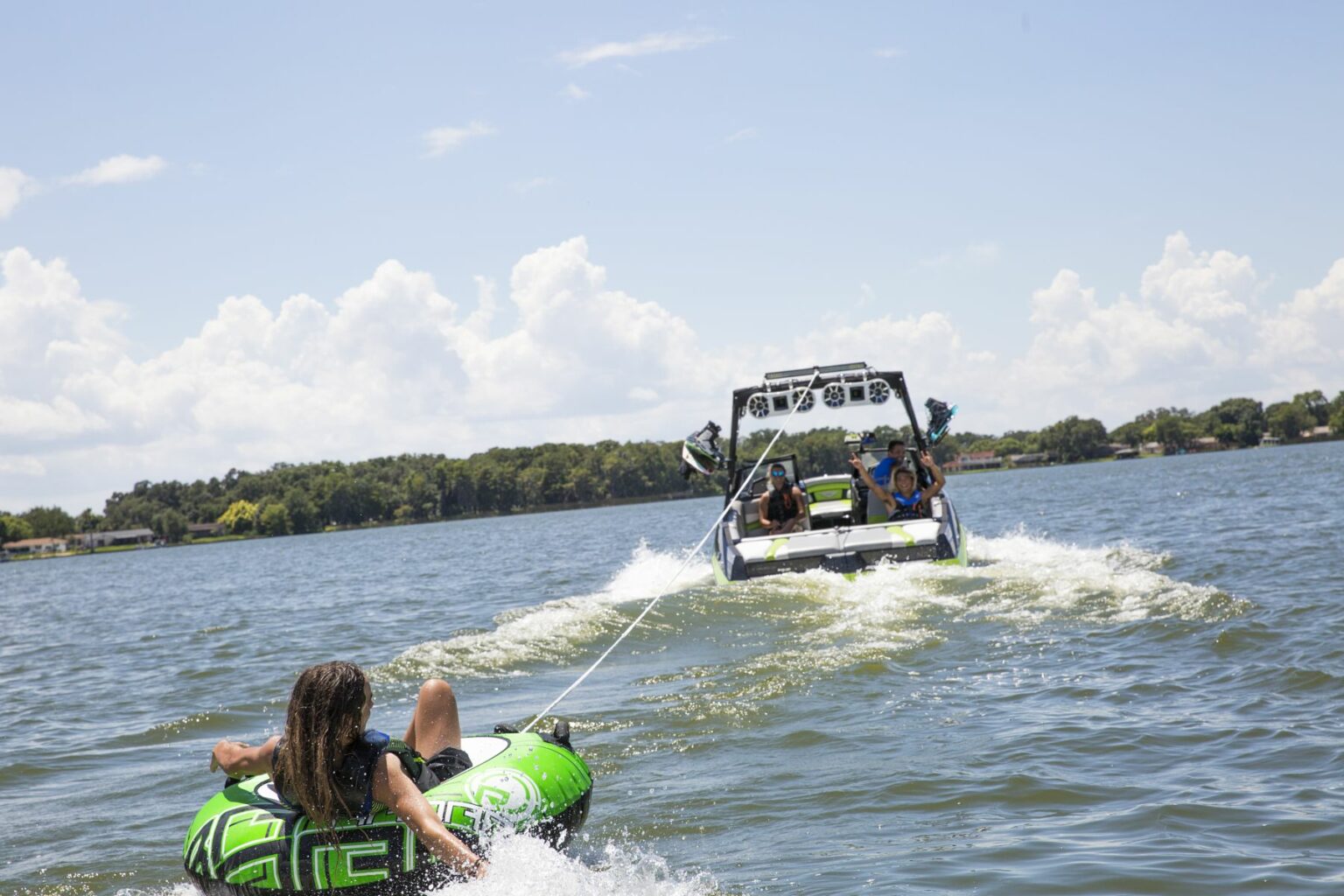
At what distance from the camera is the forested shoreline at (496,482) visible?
112438mm

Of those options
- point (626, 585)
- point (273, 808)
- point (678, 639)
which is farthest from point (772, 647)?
point (626, 585)

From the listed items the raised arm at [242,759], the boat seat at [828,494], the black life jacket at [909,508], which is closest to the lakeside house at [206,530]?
the boat seat at [828,494]

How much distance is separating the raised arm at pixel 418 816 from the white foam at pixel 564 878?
9cm

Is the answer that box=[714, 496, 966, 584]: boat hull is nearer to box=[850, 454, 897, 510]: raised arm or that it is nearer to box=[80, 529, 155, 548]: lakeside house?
box=[850, 454, 897, 510]: raised arm

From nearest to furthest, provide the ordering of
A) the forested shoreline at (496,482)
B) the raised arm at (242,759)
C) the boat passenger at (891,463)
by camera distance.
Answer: the raised arm at (242,759), the boat passenger at (891,463), the forested shoreline at (496,482)

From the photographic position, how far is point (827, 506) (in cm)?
1745

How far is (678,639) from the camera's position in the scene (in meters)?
12.4

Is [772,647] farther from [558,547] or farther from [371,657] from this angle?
[558,547]

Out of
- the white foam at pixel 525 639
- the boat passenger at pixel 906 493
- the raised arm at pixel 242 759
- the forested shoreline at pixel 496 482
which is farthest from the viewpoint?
the forested shoreline at pixel 496 482

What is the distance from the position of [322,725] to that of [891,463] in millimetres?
11943

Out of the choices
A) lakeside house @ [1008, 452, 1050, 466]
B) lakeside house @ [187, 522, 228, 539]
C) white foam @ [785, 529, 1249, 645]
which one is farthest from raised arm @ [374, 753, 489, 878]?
lakeside house @ [1008, 452, 1050, 466]

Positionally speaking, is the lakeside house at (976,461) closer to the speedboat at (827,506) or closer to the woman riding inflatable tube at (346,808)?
the speedboat at (827,506)

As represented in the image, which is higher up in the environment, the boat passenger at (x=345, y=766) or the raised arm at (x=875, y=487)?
the raised arm at (x=875, y=487)

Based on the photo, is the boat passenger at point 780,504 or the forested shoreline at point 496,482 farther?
the forested shoreline at point 496,482
